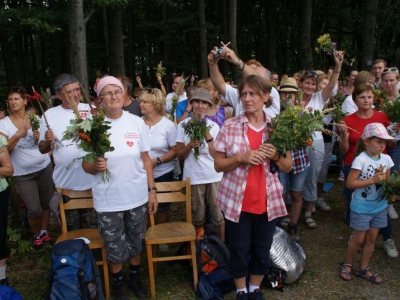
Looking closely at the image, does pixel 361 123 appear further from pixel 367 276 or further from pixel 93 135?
pixel 93 135

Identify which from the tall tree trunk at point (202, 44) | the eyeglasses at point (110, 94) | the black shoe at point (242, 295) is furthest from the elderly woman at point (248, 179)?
the tall tree trunk at point (202, 44)

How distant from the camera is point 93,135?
3043 mm

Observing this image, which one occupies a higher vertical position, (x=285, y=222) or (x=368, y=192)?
(x=368, y=192)

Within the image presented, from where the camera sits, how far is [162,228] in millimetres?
3984

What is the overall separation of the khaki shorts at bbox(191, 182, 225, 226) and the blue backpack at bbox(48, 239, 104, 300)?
1.46 metres

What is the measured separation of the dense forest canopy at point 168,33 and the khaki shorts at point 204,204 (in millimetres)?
3268

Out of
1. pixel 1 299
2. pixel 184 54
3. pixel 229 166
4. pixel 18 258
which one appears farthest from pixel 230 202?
pixel 184 54

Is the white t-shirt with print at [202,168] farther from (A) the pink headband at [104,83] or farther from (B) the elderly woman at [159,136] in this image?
(A) the pink headband at [104,83]

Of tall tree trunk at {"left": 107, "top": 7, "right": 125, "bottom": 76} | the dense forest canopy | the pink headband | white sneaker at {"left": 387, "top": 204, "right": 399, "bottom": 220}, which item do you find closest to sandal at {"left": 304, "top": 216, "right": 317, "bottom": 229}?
white sneaker at {"left": 387, "top": 204, "right": 399, "bottom": 220}

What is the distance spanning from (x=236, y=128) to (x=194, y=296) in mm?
1896

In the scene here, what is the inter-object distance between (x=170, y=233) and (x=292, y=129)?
1.82 m

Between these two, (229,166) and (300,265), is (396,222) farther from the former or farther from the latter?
(229,166)

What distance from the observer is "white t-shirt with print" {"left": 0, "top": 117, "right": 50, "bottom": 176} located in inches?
179

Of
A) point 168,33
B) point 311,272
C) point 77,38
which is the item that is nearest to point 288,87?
point 311,272
